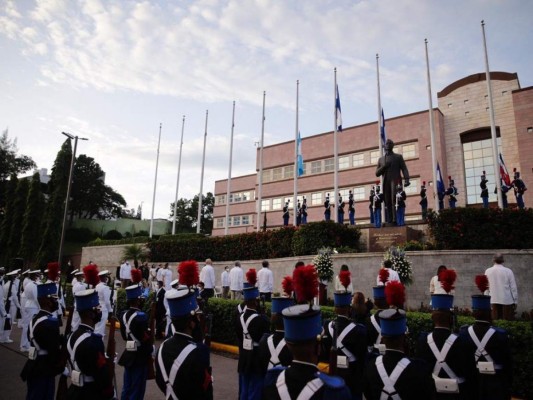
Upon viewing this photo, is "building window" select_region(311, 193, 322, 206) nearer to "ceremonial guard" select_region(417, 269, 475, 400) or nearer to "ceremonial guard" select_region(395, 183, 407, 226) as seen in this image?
"ceremonial guard" select_region(395, 183, 407, 226)

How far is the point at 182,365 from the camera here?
338 cm

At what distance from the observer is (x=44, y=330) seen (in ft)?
16.7

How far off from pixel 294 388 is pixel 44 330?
4.28m

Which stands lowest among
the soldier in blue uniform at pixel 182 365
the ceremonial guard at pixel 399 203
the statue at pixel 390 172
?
Answer: the soldier in blue uniform at pixel 182 365

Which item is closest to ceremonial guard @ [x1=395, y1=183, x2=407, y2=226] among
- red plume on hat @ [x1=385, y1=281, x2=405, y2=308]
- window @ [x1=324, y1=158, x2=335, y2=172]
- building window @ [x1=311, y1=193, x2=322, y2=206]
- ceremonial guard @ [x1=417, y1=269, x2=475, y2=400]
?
red plume on hat @ [x1=385, y1=281, x2=405, y2=308]

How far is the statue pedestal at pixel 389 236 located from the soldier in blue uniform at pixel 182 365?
14.5 meters

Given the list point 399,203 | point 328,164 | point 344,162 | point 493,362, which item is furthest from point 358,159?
point 493,362

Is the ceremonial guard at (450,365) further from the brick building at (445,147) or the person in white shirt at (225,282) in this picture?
the brick building at (445,147)

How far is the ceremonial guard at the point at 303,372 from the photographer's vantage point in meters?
2.32

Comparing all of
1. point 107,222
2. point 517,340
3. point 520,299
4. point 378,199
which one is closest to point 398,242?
point 378,199

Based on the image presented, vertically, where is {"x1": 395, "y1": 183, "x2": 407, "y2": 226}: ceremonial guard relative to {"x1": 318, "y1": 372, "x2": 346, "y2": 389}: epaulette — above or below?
above

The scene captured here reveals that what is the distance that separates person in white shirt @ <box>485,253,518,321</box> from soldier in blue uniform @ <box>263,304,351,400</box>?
8.61m

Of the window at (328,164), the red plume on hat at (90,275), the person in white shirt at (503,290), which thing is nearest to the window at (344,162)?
the window at (328,164)

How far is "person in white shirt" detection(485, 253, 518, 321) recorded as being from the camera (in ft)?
30.0
